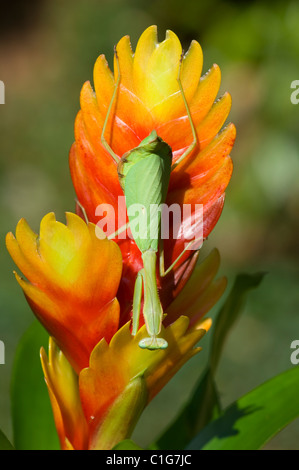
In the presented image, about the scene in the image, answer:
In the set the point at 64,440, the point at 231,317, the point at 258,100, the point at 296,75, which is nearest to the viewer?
the point at 64,440

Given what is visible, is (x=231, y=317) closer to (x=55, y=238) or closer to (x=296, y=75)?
(x=55, y=238)

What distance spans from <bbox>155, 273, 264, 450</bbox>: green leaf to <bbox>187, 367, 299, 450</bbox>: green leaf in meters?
0.12

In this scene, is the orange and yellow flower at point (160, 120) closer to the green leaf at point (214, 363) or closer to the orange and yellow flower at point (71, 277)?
the orange and yellow flower at point (71, 277)

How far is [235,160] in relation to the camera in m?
3.77

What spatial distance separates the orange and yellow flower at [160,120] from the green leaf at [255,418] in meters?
0.30

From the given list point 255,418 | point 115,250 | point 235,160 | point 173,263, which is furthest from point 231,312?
point 235,160

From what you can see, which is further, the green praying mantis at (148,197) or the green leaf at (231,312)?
the green leaf at (231,312)

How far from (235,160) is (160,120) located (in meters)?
2.98

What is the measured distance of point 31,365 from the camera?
1185mm

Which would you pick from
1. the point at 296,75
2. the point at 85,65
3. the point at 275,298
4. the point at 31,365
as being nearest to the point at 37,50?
the point at 85,65

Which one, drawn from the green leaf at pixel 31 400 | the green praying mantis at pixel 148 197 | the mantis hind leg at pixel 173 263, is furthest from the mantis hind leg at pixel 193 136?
the green leaf at pixel 31 400

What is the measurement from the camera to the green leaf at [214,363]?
1.16 metres

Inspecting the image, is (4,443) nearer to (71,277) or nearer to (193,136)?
(71,277)
